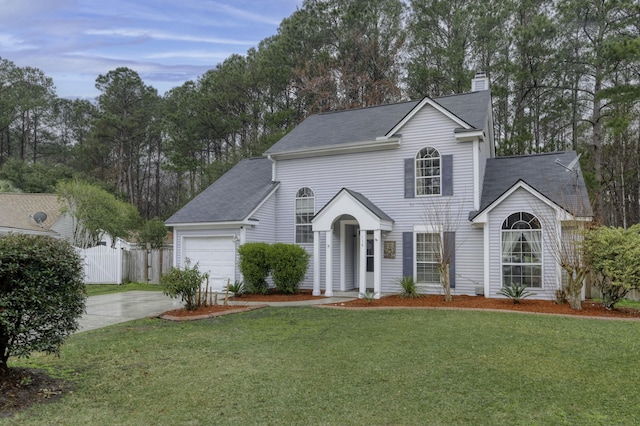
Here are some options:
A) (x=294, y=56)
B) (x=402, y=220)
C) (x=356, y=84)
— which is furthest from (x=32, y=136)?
(x=402, y=220)

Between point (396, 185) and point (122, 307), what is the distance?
943cm

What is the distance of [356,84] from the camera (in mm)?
28219

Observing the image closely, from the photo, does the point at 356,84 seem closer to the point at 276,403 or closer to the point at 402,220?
the point at 402,220

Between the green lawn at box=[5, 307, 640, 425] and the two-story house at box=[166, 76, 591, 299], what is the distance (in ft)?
13.0

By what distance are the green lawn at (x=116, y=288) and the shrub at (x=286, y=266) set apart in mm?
6224

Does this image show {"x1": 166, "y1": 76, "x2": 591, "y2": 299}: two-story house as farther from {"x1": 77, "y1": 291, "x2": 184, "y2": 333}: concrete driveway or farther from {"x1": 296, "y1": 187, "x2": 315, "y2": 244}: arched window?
{"x1": 77, "y1": 291, "x2": 184, "y2": 333}: concrete driveway

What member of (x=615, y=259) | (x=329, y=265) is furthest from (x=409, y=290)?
(x=615, y=259)

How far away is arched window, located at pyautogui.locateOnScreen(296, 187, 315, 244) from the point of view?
16906mm

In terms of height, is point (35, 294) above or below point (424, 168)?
below

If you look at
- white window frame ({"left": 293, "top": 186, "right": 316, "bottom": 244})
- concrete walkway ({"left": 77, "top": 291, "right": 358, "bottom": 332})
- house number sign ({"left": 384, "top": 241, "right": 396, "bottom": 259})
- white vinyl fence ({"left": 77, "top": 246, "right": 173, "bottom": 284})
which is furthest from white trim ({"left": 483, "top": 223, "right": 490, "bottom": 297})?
white vinyl fence ({"left": 77, "top": 246, "right": 173, "bottom": 284})

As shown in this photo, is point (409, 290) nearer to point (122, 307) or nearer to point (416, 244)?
point (416, 244)

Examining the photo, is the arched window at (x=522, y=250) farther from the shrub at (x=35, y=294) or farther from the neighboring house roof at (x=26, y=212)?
the neighboring house roof at (x=26, y=212)

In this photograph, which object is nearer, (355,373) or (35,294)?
(35,294)

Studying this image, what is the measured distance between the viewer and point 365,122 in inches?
688
